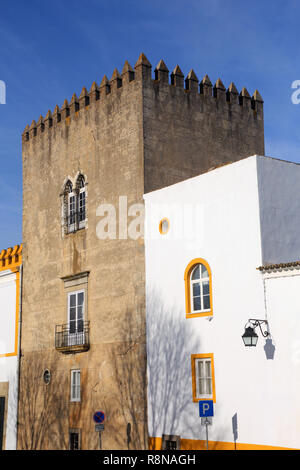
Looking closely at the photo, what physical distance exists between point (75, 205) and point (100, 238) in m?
2.35

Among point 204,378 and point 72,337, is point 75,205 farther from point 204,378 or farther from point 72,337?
point 204,378

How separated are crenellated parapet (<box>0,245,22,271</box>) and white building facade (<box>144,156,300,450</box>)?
29.4 feet

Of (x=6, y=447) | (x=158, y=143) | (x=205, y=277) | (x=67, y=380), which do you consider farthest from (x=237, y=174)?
(x=6, y=447)

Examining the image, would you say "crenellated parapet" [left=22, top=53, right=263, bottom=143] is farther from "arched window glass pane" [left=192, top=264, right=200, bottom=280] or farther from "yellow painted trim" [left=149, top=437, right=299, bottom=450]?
"yellow painted trim" [left=149, top=437, right=299, bottom=450]

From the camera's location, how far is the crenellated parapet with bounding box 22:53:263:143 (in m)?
23.1

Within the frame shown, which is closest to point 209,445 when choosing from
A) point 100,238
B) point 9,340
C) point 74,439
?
point 74,439

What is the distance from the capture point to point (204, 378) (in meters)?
18.7

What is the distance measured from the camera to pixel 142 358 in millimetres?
20797

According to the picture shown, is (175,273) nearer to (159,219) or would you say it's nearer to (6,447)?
(159,219)

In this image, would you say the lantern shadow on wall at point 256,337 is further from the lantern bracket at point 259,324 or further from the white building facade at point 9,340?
the white building facade at point 9,340

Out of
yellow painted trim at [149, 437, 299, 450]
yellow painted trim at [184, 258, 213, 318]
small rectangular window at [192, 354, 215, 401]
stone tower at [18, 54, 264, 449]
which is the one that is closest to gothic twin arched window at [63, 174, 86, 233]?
stone tower at [18, 54, 264, 449]
